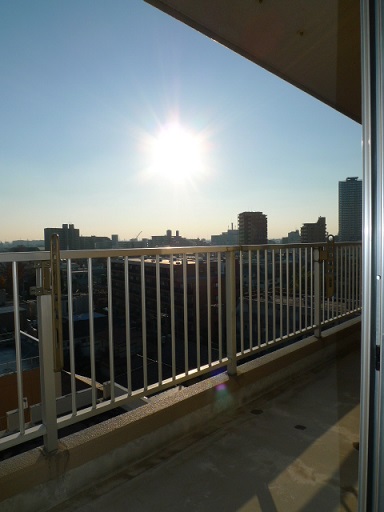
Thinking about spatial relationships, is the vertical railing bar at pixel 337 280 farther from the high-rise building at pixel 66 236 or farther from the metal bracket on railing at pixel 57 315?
the metal bracket on railing at pixel 57 315

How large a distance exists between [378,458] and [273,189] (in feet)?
27.7

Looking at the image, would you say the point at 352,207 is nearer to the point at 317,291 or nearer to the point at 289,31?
the point at 289,31

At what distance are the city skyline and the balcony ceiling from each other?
0.18 meters

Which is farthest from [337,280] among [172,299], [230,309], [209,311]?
[172,299]

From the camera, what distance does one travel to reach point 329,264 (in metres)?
3.52

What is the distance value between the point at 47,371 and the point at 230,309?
1380 millimetres

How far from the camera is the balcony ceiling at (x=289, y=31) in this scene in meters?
2.19

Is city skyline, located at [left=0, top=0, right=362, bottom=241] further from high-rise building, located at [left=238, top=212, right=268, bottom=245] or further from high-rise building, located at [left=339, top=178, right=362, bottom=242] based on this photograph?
high-rise building, located at [left=339, top=178, right=362, bottom=242]

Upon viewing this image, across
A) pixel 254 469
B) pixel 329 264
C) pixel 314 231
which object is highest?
pixel 314 231

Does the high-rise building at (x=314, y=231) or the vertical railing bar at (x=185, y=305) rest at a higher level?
the high-rise building at (x=314, y=231)

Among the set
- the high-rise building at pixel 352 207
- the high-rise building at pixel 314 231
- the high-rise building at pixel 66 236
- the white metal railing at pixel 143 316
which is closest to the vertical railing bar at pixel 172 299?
the white metal railing at pixel 143 316

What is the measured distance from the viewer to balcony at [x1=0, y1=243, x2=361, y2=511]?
157 centimetres

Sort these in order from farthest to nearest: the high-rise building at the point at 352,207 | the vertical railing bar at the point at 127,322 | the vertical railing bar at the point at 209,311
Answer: the vertical railing bar at the point at 209,311 → the vertical railing bar at the point at 127,322 → the high-rise building at the point at 352,207

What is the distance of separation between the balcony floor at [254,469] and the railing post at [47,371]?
12.5 inches
